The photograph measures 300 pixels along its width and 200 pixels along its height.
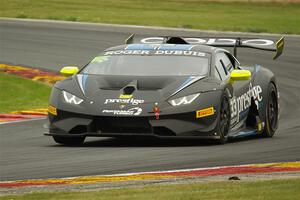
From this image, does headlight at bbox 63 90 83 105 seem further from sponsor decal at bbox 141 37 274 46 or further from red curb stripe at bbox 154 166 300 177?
red curb stripe at bbox 154 166 300 177

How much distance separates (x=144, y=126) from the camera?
12.4 metres

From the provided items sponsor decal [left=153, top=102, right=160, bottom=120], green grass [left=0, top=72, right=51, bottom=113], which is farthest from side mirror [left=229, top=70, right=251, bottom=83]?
green grass [left=0, top=72, right=51, bottom=113]

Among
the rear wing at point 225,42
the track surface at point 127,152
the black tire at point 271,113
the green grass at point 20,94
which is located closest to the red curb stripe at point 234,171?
the track surface at point 127,152

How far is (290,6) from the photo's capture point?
135ft

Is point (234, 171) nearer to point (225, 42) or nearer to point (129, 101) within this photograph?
point (129, 101)

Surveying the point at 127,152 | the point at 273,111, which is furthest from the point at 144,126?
the point at 273,111

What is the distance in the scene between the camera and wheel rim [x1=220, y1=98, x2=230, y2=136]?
12.9 m

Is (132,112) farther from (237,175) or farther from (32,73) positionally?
(32,73)

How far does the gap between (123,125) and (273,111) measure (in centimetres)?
329

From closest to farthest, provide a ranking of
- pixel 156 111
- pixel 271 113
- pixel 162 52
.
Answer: pixel 156 111 → pixel 162 52 → pixel 271 113

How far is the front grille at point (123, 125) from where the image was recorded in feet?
40.7

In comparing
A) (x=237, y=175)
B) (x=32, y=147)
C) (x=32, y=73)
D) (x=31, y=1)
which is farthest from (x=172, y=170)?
(x=31, y=1)

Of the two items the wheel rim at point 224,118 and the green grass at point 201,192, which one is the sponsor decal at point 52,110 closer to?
the wheel rim at point 224,118

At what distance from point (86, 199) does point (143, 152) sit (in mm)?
3676
